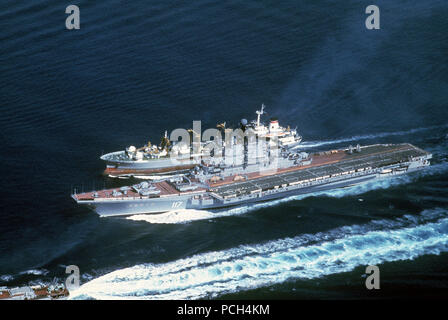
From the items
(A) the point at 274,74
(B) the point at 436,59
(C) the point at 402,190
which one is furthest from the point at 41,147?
(B) the point at 436,59

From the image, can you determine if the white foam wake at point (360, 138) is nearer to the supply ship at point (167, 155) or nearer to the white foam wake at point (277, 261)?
the supply ship at point (167, 155)

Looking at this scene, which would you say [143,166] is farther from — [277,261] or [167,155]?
[277,261]

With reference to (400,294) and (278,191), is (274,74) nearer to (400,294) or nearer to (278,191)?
(278,191)

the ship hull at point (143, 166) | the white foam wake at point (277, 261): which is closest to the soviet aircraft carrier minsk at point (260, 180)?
the ship hull at point (143, 166)

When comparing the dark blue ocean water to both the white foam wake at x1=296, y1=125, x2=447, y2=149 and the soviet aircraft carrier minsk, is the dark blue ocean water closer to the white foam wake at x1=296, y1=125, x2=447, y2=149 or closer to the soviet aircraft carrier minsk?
the white foam wake at x1=296, y1=125, x2=447, y2=149

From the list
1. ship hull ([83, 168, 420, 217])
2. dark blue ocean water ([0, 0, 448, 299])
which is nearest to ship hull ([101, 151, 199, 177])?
dark blue ocean water ([0, 0, 448, 299])
